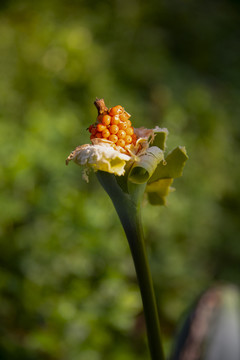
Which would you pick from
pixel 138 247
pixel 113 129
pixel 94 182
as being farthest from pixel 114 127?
pixel 94 182

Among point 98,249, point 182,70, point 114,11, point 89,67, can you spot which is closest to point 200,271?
point 98,249

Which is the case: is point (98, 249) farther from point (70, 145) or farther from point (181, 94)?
point (181, 94)

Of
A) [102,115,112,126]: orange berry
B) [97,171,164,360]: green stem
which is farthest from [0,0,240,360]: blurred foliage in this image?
[102,115,112,126]: orange berry

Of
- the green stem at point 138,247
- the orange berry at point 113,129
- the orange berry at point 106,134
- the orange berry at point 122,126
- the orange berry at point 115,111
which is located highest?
the orange berry at point 115,111

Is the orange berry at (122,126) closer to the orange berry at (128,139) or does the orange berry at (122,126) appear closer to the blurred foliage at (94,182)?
the orange berry at (128,139)

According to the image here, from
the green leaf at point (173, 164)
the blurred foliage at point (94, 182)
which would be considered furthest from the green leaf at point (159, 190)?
the blurred foliage at point (94, 182)
